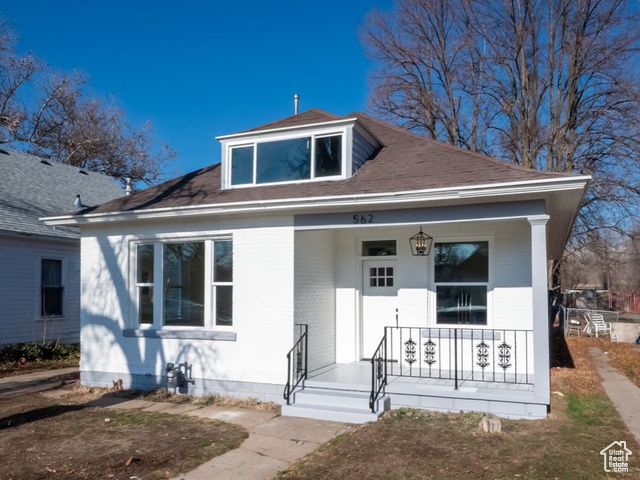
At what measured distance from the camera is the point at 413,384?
8.73 m

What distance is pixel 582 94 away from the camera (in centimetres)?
2378

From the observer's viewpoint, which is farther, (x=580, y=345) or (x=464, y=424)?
(x=580, y=345)

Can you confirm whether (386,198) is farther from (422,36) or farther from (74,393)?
(422,36)

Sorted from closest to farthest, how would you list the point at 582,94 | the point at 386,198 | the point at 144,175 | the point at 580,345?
Answer: the point at 386,198 < the point at 580,345 < the point at 582,94 < the point at 144,175

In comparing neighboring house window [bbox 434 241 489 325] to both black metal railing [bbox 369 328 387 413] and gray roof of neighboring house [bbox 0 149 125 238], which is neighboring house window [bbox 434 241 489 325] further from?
gray roof of neighboring house [bbox 0 149 125 238]

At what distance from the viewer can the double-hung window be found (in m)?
10.1

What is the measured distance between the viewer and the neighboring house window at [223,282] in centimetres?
1001

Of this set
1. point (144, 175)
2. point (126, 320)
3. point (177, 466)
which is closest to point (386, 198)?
point (177, 466)

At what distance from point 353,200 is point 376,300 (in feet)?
9.63

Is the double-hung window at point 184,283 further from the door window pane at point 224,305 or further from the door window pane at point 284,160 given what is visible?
the door window pane at point 284,160

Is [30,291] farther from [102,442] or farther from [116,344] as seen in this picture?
[102,442]

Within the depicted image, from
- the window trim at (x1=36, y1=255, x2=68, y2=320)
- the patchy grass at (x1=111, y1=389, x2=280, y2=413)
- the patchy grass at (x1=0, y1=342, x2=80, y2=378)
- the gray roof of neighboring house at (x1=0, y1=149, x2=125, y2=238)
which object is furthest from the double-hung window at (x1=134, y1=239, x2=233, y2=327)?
the window trim at (x1=36, y1=255, x2=68, y2=320)

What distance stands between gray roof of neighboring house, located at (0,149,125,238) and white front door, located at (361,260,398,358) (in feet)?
31.5

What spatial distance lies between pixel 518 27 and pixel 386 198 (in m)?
19.8
